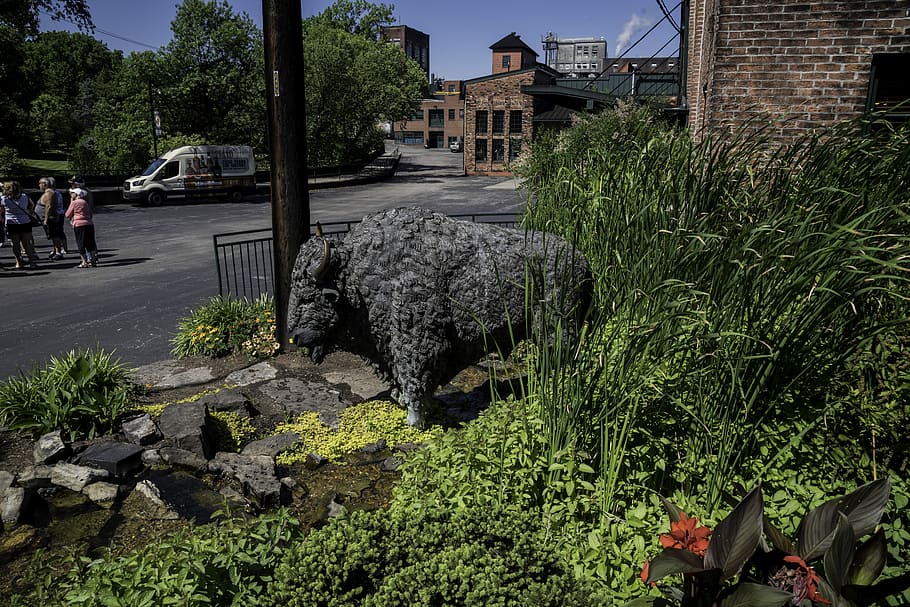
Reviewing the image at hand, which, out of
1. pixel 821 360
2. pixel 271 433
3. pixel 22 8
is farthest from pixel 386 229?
pixel 22 8

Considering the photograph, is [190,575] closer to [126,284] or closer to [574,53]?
[126,284]

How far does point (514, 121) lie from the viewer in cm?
4100

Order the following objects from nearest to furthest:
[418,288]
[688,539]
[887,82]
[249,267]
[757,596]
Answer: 1. [757,596]
2. [688,539]
3. [418,288]
4. [887,82]
5. [249,267]

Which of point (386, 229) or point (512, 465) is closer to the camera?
point (512, 465)

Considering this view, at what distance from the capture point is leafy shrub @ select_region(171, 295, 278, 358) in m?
7.16

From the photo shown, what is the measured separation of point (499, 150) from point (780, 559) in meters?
42.0

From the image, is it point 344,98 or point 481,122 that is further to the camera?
point 481,122

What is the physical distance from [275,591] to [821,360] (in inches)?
106

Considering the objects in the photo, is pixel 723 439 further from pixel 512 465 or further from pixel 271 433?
pixel 271 433

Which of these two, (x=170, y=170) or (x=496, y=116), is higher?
(x=496, y=116)

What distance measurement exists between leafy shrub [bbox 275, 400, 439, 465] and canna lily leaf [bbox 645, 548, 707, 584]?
8.82 feet

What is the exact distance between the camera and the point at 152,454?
4.83m

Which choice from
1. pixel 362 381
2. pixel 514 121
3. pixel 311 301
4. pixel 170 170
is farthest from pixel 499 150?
pixel 311 301

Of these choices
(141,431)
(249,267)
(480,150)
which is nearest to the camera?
(141,431)
